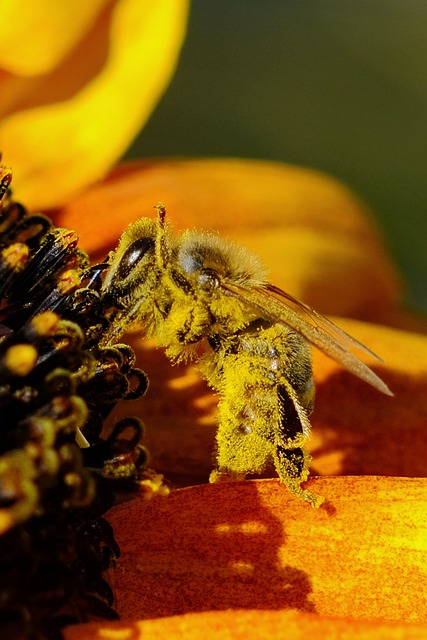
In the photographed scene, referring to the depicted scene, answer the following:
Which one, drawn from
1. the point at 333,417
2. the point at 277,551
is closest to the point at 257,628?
the point at 277,551

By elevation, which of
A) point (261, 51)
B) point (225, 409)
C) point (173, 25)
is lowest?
point (225, 409)

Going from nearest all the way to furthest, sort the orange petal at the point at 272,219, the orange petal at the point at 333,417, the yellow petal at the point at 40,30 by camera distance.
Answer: the orange petal at the point at 333,417 < the yellow petal at the point at 40,30 < the orange petal at the point at 272,219

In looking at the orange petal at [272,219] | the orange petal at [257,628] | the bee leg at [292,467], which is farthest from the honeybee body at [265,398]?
the orange petal at [272,219]

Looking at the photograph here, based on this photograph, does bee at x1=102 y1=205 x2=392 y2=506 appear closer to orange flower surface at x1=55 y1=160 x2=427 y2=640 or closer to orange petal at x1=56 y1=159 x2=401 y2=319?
orange flower surface at x1=55 y1=160 x2=427 y2=640

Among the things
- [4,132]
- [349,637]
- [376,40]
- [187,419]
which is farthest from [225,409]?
[376,40]

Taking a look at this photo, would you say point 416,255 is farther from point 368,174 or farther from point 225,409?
point 225,409

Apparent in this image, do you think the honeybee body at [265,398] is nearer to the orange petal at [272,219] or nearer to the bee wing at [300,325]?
the bee wing at [300,325]
